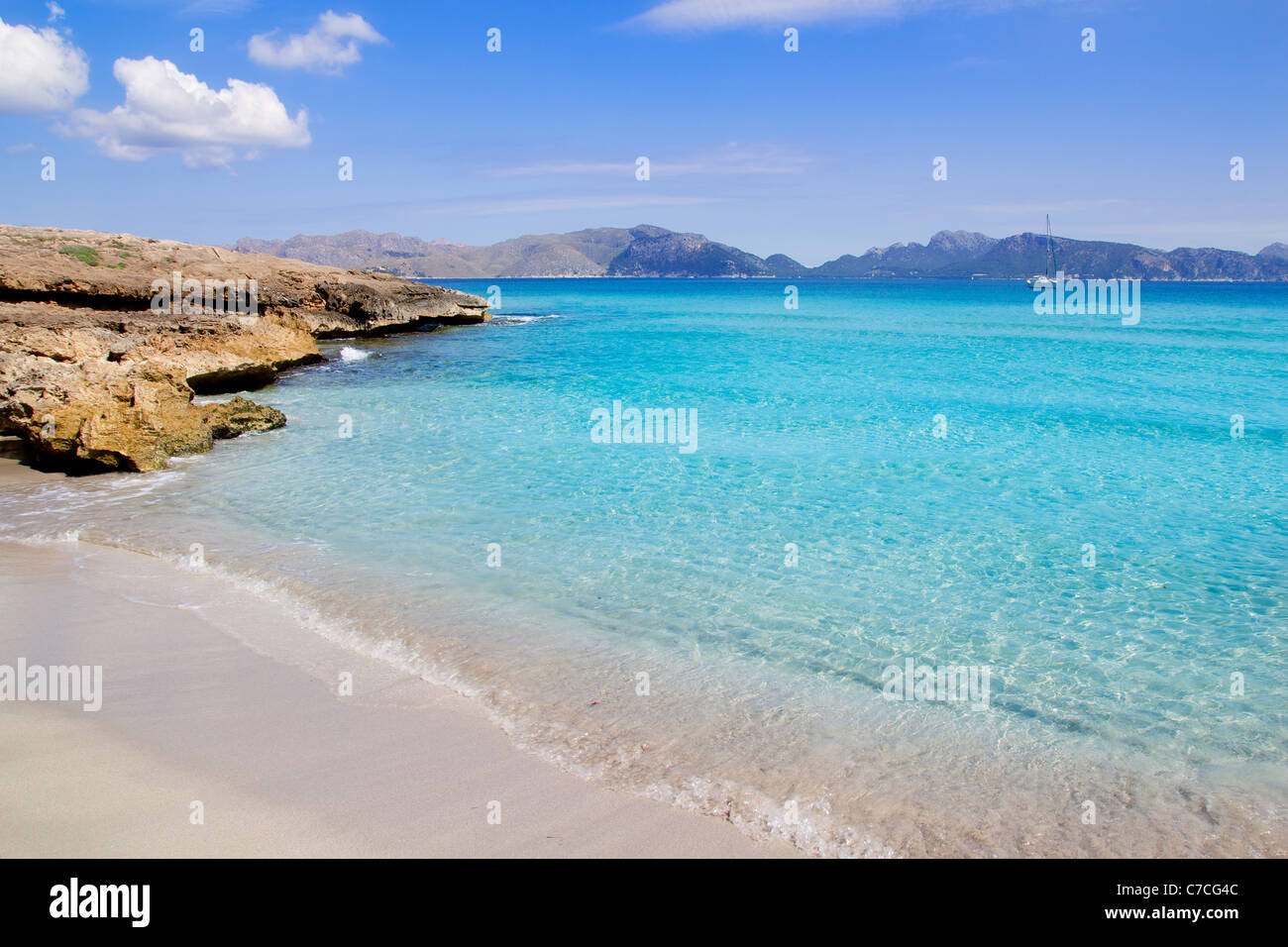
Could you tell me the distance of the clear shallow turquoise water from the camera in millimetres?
4914

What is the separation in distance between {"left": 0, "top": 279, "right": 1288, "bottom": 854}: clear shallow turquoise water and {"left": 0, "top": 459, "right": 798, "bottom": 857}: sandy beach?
39 cm

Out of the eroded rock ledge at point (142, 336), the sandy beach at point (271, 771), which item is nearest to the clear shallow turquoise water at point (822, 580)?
the sandy beach at point (271, 771)

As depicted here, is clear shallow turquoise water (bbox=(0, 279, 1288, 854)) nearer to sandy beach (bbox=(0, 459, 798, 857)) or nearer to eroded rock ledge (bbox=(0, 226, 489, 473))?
sandy beach (bbox=(0, 459, 798, 857))

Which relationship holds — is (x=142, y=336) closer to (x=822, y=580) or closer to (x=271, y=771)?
(x=271, y=771)

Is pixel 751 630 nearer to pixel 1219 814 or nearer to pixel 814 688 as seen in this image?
pixel 814 688

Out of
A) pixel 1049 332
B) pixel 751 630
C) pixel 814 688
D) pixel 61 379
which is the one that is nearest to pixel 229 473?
pixel 61 379

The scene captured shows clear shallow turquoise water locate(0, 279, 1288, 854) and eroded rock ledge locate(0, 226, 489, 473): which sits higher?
eroded rock ledge locate(0, 226, 489, 473)

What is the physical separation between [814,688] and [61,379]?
43.3 ft

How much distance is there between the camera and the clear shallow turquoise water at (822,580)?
16.1 feet

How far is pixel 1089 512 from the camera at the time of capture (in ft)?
34.2

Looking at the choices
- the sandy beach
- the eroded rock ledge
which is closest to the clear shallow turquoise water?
the sandy beach

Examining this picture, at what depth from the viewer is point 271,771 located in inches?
184

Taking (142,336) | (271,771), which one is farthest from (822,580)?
(142,336)

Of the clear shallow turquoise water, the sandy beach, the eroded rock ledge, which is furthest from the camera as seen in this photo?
the eroded rock ledge
